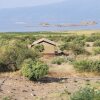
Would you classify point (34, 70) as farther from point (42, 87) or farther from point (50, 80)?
point (42, 87)

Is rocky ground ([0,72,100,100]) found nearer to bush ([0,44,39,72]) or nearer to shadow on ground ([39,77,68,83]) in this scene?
shadow on ground ([39,77,68,83])

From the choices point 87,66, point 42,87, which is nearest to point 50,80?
point 42,87

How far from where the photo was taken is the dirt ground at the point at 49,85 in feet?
76.0

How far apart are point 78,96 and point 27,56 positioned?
17198 mm

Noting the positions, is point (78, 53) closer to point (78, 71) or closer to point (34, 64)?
point (78, 71)

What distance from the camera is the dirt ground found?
76.0 feet

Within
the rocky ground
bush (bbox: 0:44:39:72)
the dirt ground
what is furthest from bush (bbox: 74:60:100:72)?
bush (bbox: 0:44:39:72)

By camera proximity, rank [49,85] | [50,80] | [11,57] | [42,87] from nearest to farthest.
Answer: [42,87], [49,85], [50,80], [11,57]

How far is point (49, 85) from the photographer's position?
27562mm

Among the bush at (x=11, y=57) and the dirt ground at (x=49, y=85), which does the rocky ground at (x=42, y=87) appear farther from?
the bush at (x=11, y=57)

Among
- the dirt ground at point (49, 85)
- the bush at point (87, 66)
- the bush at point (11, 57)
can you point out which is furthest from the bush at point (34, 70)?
the bush at point (87, 66)

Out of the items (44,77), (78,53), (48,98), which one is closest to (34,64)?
(44,77)

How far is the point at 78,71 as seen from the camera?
33.1 m

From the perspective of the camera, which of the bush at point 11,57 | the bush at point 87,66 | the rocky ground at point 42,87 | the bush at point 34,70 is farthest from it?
the bush at point 11,57
